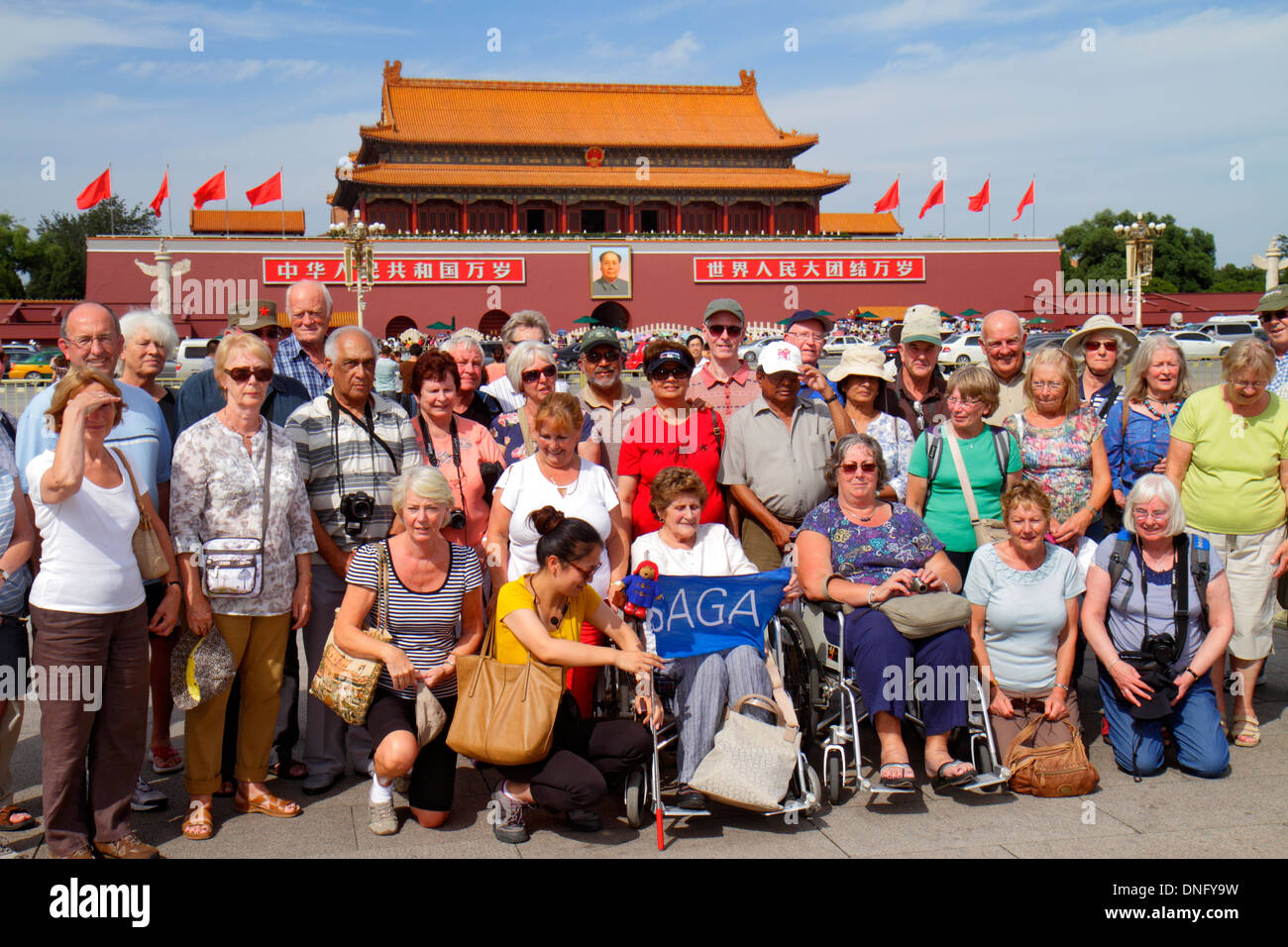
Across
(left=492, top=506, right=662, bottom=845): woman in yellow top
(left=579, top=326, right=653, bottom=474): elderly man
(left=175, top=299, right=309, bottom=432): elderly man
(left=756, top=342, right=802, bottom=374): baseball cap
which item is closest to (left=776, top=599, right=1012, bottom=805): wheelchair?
(left=492, top=506, right=662, bottom=845): woman in yellow top

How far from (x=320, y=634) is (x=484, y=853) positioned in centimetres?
135

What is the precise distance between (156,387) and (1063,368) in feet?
13.9

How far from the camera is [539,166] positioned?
35.6 m

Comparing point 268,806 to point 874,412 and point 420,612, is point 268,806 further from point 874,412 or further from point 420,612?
point 874,412

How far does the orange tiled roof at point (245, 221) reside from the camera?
3759 cm

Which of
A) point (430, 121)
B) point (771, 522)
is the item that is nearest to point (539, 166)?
point (430, 121)

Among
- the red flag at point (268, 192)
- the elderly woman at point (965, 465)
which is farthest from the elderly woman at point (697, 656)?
the red flag at point (268, 192)

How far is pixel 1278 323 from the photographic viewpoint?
18.5ft

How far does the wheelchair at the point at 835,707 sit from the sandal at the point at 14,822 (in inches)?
117

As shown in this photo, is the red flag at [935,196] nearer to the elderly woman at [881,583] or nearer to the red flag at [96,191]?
the red flag at [96,191]

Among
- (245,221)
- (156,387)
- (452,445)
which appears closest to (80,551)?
(156,387)

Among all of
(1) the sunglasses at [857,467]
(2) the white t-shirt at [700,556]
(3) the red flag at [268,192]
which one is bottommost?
(2) the white t-shirt at [700,556]

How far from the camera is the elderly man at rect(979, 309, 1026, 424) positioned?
5457mm

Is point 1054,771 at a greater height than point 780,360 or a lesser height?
lesser
